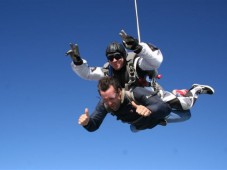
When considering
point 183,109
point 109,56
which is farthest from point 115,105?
point 183,109

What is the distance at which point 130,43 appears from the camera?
4.77 metres

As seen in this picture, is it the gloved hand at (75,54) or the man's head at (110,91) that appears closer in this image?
the man's head at (110,91)

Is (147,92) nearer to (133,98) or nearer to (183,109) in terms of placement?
(133,98)

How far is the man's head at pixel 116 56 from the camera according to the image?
16.8ft

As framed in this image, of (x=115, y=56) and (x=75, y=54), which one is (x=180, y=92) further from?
(x=75, y=54)

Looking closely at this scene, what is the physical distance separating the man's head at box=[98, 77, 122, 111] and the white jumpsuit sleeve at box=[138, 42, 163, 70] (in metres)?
0.38

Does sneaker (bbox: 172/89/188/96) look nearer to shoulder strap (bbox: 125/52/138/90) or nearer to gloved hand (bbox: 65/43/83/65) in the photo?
shoulder strap (bbox: 125/52/138/90)

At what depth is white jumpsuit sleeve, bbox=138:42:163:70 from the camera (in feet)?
16.1

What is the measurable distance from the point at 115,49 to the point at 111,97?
1.97 feet

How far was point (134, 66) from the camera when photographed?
201 inches

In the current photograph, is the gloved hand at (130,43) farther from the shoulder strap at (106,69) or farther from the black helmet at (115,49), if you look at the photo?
the shoulder strap at (106,69)

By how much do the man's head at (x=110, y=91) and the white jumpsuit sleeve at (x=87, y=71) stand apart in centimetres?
54

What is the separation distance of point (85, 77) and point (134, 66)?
75 centimetres

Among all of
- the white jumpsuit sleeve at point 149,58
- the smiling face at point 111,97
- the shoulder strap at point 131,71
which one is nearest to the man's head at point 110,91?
the smiling face at point 111,97
